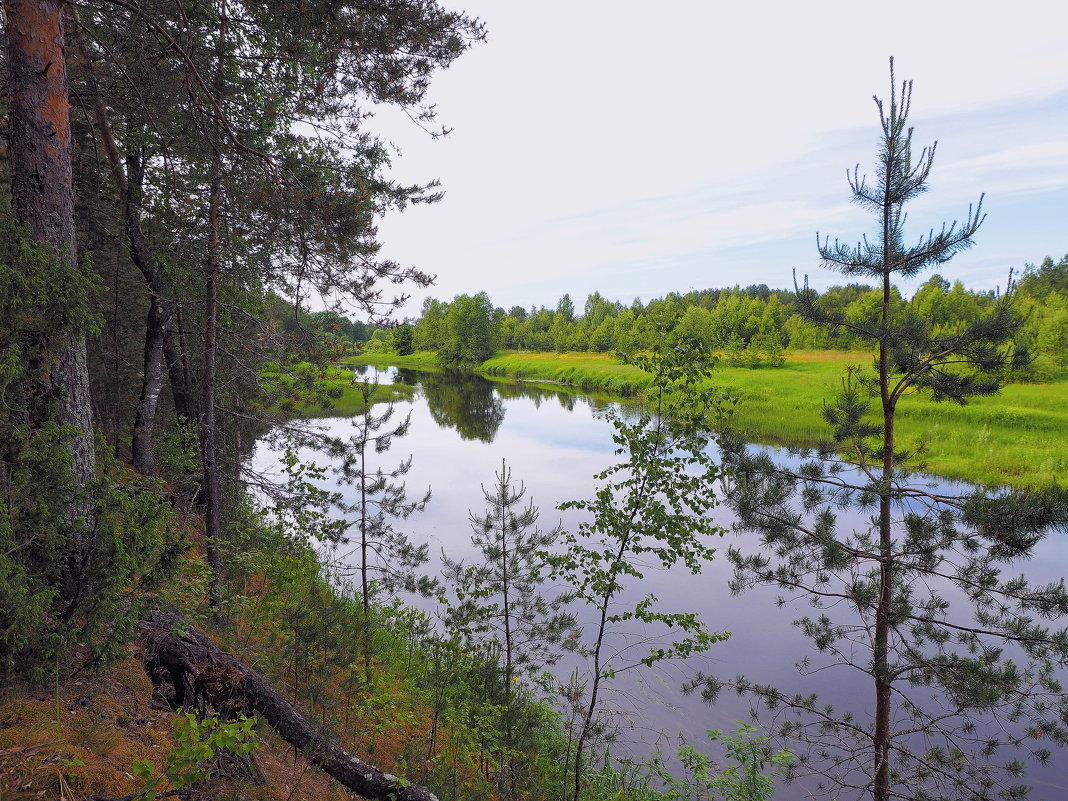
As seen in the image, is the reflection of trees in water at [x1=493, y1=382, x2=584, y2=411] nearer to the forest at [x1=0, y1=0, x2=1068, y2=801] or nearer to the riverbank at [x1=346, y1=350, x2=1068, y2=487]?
the riverbank at [x1=346, y1=350, x2=1068, y2=487]

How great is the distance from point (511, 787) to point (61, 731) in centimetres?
479

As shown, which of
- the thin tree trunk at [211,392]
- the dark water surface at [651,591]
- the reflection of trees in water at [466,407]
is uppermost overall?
the thin tree trunk at [211,392]

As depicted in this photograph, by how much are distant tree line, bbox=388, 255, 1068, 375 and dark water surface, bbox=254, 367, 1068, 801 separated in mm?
1793

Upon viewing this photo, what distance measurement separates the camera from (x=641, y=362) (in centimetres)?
615

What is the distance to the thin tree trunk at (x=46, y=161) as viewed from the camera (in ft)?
Result: 10.8

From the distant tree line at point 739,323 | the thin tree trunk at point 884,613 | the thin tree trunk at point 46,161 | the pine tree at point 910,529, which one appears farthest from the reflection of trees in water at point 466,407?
the thin tree trunk at point 46,161

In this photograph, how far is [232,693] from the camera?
388 cm

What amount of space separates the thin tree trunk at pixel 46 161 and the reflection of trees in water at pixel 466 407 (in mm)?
26274

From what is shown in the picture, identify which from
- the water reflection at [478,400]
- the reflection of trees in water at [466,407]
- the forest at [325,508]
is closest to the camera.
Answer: the forest at [325,508]

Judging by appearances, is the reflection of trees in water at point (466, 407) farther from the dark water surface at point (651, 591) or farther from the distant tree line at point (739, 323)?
the distant tree line at point (739, 323)

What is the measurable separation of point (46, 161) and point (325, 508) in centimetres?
582

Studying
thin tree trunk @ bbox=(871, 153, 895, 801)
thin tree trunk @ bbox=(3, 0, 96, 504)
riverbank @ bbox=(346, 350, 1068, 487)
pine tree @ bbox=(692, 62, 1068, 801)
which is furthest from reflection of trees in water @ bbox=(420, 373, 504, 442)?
thin tree trunk @ bbox=(3, 0, 96, 504)

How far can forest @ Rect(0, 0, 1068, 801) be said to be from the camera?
313 centimetres

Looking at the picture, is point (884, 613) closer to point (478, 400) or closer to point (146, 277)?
point (146, 277)
